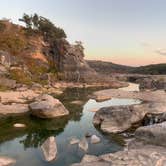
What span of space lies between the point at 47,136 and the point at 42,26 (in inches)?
2952

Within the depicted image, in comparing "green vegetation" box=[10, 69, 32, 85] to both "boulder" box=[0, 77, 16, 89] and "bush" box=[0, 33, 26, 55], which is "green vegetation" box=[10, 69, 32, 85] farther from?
"bush" box=[0, 33, 26, 55]

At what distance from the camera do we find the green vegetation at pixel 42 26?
93.1 m

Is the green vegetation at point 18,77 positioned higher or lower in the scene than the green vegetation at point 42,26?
lower

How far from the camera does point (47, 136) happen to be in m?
24.1

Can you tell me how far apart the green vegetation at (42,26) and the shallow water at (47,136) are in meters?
65.7

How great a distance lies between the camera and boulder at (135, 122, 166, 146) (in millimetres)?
14422

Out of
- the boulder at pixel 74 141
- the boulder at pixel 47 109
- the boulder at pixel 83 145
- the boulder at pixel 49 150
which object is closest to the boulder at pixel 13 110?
the boulder at pixel 47 109

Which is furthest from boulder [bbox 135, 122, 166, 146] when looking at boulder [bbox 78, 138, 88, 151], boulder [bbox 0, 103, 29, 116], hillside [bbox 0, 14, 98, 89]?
hillside [bbox 0, 14, 98, 89]

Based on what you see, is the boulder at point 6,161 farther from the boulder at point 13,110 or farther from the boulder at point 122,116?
the boulder at point 13,110

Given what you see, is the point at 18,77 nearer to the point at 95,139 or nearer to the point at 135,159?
the point at 95,139

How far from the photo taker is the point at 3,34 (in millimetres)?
79438

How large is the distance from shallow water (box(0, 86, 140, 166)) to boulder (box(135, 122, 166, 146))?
458 cm

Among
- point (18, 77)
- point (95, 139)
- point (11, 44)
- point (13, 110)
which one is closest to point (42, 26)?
point (11, 44)

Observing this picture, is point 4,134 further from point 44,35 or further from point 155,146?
point 44,35
